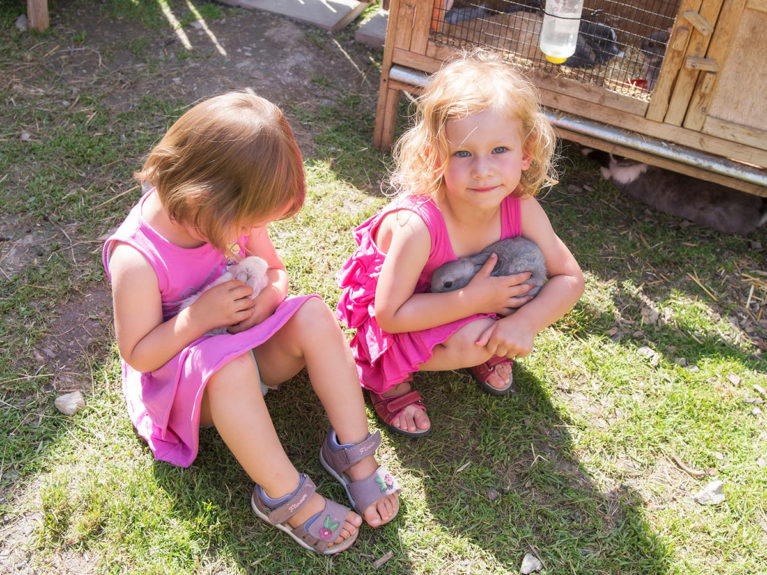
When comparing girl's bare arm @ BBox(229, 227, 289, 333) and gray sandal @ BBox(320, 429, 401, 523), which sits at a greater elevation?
girl's bare arm @ BBox(229, 227, 289, 333)

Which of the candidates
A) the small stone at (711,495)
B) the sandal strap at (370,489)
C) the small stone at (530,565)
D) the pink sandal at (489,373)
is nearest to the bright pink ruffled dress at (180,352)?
the sandal strap at (370,489)

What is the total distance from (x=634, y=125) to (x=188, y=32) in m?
3.04

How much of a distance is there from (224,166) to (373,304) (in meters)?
0.83

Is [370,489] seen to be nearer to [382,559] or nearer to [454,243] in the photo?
[382,559]

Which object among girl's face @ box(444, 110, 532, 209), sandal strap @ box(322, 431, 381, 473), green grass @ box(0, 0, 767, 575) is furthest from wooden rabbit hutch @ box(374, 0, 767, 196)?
sandal strap @ box(322, 431, 381, 473)

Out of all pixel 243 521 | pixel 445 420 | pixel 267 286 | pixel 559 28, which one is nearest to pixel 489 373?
pixel 445 420

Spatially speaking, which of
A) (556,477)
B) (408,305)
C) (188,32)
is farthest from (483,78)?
(188,32)

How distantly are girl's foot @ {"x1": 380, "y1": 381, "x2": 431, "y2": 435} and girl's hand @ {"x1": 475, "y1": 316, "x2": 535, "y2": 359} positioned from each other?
1.18 feet

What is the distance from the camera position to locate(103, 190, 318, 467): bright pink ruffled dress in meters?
1.88

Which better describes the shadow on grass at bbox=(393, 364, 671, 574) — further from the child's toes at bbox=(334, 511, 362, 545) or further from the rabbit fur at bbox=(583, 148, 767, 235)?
the rabbit fur at bbox=(583, 148, 767, 235)

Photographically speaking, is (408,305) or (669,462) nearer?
(408,305)

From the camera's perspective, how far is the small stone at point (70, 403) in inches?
91.0

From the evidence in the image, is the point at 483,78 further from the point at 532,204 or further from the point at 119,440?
the point at 119,440

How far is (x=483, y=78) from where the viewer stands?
2057mm
